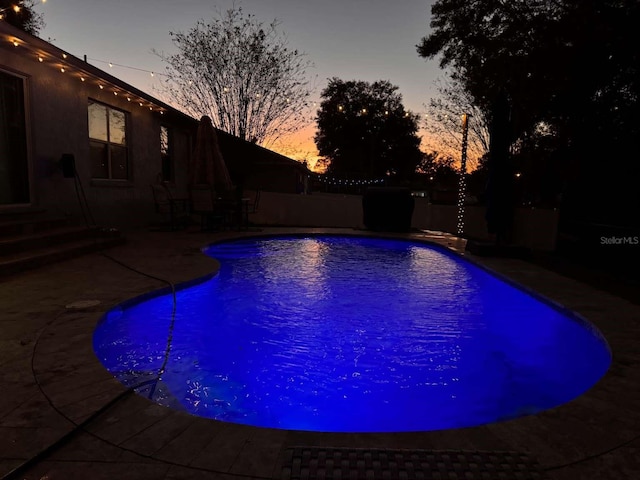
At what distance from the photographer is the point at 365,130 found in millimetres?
36594

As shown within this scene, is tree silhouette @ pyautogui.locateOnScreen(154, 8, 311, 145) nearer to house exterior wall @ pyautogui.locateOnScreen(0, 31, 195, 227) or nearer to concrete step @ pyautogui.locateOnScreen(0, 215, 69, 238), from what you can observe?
house exterior wall @ pyautogui.locateOnScreen(0, 31, 195, 227)

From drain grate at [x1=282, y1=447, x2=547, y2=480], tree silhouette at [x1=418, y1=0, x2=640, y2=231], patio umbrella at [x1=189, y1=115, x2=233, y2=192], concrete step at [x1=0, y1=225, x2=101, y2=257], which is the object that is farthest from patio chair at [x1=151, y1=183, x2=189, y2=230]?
drain grate at [x1=282, y1=447, x2=547, y2=480]

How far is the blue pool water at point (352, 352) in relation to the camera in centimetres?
295

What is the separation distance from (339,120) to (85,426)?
37170mm

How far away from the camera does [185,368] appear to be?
340 centimetres

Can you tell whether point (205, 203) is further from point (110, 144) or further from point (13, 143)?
point (13, 143)

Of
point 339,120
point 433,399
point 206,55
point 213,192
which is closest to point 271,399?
point 433,399

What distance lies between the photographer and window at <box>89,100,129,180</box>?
8.48 meters

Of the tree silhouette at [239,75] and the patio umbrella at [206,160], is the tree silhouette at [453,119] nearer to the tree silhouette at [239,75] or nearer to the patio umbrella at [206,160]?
the tree silhouette at [239,75]

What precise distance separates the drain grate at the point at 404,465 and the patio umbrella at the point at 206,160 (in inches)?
372

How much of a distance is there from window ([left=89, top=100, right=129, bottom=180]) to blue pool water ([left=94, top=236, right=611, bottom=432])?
15.6ft

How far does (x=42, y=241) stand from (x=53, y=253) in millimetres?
387

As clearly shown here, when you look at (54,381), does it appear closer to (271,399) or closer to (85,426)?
(85,426)

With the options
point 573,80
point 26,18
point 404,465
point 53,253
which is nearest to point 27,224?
point 53,253
